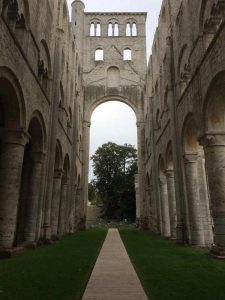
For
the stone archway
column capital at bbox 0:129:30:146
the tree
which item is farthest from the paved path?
the tree

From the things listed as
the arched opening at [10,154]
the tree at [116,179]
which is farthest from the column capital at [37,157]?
the tree at [116,179]

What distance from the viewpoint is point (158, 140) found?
21750mm

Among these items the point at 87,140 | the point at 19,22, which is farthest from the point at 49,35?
the point at 87,140

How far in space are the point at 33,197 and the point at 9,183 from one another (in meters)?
3.33

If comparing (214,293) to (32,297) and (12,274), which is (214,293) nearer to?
(32,297)

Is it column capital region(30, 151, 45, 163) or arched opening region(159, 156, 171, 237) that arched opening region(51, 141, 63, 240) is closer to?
column capital region(30, 151, 45, 163)

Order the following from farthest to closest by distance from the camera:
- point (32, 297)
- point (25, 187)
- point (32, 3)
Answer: point (25, 187) < point (32, 3) < point (32, 297)

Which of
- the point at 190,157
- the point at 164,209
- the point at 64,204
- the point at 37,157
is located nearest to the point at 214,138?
the point at 190,157

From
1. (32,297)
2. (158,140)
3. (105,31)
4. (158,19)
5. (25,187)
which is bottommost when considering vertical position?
(32,297)

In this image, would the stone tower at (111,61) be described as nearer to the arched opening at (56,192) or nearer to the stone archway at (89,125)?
the stone archway at (89,125)

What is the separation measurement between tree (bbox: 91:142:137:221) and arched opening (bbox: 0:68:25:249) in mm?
36354

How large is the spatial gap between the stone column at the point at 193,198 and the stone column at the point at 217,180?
3.31 m

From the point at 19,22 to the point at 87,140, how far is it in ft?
72.7

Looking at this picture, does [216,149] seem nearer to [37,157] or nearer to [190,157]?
[190,157]
